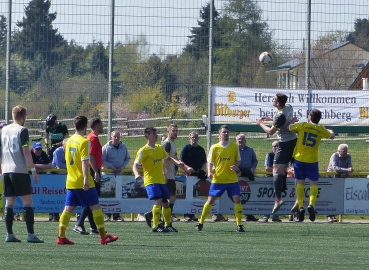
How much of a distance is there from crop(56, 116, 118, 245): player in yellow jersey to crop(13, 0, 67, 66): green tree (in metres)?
7.85

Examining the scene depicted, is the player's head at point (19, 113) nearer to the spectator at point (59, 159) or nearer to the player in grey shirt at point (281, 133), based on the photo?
the player in grey shirt at point (281, 133)

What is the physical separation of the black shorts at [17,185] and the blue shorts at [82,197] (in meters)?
0.62

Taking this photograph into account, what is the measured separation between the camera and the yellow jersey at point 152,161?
14516mm

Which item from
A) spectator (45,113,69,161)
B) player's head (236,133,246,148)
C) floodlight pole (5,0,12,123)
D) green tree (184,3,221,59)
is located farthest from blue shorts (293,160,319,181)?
floodlight pole (5,0,12,123)

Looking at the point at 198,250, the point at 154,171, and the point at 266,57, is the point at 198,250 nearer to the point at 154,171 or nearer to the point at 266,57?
the point at 154,171

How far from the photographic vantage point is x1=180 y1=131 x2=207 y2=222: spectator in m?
18.4

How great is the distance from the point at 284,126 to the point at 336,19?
6.85 m

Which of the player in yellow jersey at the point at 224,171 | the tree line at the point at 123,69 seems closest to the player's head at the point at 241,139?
the tree line at the point at 123,69

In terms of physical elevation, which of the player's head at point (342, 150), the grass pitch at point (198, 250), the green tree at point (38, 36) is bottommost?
the grass pitch at point (198, 250)

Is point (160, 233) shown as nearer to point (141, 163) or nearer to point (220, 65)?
point (141, 163)

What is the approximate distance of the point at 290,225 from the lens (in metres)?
17.3

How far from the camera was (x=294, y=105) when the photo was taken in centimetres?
2044

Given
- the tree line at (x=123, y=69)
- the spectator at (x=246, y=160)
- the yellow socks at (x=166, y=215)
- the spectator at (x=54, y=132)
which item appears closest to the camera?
the yellow socks at (x=166, y=215)

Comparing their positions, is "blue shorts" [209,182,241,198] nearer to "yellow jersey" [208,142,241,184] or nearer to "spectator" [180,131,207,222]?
"yellow jersey" [208,142,241,184]
